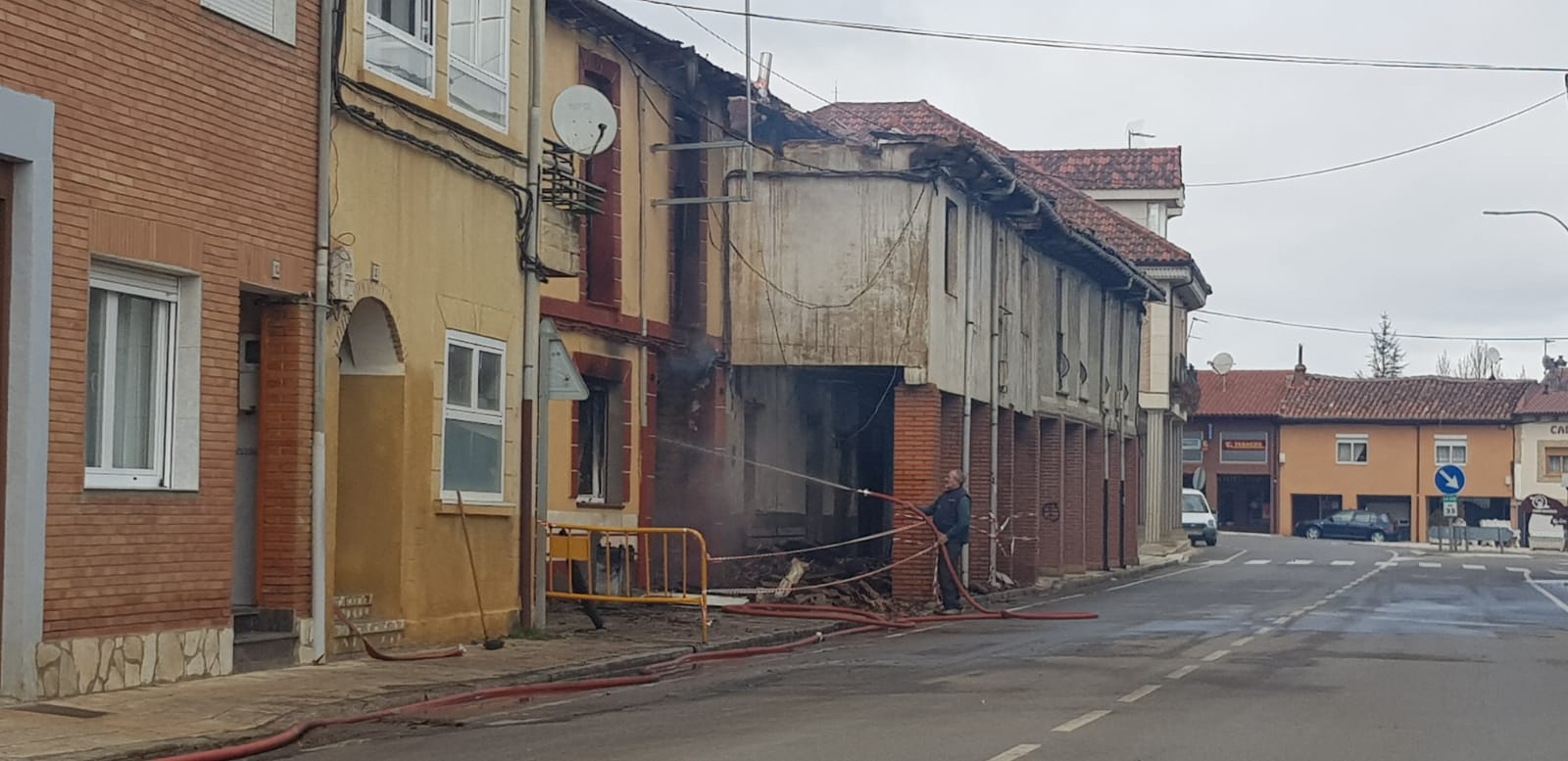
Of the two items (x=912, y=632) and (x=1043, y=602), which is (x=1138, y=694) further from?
(x=1043, y=602)

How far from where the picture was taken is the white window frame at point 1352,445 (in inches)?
3558

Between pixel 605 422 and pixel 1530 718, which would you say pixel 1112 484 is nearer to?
pixel 605 422

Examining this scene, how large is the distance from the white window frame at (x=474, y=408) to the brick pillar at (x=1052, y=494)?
19331mm

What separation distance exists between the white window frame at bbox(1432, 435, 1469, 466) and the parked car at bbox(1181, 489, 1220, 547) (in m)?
25.4

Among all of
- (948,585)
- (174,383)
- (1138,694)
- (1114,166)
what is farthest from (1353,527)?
(174,383)

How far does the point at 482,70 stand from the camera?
17.5 meters

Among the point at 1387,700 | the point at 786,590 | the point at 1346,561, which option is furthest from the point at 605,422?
the point at 1346,561

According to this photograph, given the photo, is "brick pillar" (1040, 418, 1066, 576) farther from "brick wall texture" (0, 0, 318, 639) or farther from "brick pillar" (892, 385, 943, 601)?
"brick wall texture" (0, 0, 318, 639)

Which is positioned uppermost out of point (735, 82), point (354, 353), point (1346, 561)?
point (735, 82)

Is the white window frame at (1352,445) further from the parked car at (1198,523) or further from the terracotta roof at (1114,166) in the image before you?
the terracotta roof at (1114,166)

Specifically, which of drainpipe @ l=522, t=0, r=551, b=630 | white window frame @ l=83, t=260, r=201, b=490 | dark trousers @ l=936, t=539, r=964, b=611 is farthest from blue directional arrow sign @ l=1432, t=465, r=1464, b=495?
white window frame @ l=83, t=260, r=201, b=490

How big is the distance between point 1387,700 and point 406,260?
8403 mm

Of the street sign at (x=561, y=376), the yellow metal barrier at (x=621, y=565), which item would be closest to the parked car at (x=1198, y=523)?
the yellow metal barrier at (x=621, y=565)

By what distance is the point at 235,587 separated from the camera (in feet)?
48.4
